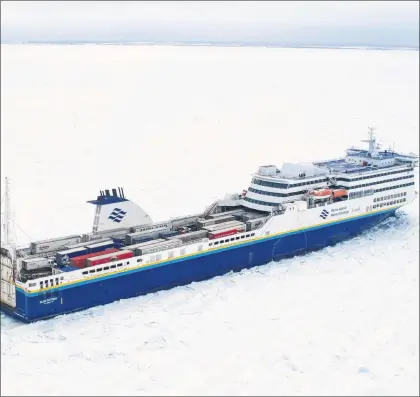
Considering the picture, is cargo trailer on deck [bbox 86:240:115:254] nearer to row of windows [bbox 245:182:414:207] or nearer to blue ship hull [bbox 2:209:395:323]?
blue ship hull [bbox 2:209:395:323]

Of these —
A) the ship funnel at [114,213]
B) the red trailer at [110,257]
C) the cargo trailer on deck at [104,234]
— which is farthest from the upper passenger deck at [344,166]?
the red trailer at [110,257]

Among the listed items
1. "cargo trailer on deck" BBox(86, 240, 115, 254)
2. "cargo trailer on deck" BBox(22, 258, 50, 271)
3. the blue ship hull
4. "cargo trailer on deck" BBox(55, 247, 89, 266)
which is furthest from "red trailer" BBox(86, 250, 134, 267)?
"cargo trailer on deck" BBox(22, 258, 50, 271)

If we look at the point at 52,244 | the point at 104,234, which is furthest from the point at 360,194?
the point at 52,244

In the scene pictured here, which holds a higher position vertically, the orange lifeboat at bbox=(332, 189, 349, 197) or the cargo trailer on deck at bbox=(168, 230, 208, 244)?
the orange lifeboat at bbox=(332, 189, 349, 197)

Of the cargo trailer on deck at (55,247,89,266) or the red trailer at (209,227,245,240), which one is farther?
the red trailer at (209,227,245,240)

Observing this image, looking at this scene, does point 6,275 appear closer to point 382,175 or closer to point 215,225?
point 215,225

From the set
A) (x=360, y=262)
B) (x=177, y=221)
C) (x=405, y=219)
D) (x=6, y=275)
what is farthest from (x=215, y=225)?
(x=405, y=219)
